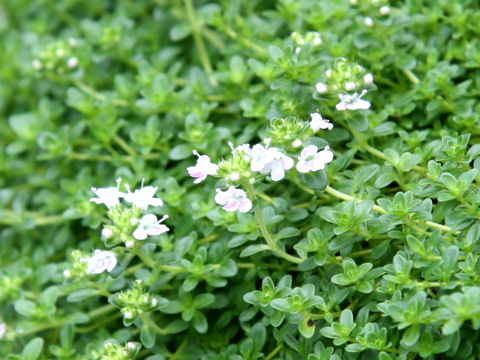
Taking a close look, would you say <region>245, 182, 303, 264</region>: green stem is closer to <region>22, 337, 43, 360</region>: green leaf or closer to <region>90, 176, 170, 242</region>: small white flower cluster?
<region>90, 176, 170, 242</region>: small white flower cluster

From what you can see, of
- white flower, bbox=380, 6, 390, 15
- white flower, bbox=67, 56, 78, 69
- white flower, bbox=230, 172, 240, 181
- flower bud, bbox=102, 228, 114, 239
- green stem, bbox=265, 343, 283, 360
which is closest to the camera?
white flower, bbox=230, 172, 240, 181

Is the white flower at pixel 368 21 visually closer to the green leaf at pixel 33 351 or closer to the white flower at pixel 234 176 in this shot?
the white flower at pixel 234 176

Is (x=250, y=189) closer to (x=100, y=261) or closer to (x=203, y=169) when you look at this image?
(x=203, y=169)

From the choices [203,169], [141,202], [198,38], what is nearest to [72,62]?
[198,38]

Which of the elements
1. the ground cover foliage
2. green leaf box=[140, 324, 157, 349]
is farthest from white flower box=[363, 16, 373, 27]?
green leaf box=[140, 324, 157, 349]

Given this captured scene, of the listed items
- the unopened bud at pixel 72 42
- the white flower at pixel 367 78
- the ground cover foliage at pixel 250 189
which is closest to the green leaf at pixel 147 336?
the ground cover foliage at pixel 250 189

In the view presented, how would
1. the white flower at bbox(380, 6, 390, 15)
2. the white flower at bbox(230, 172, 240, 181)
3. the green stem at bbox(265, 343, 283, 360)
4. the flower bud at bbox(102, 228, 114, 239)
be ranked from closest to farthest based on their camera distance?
the white flower at bbox(230, 172, 240, 181) < the flower bud at bbox(102, 228, 114, 239) < the green stem at bbox(265, 343, 283, 360) < the white flower at bbox(380, 6, 390, 15)

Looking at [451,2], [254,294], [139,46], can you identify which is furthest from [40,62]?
[451,2]
